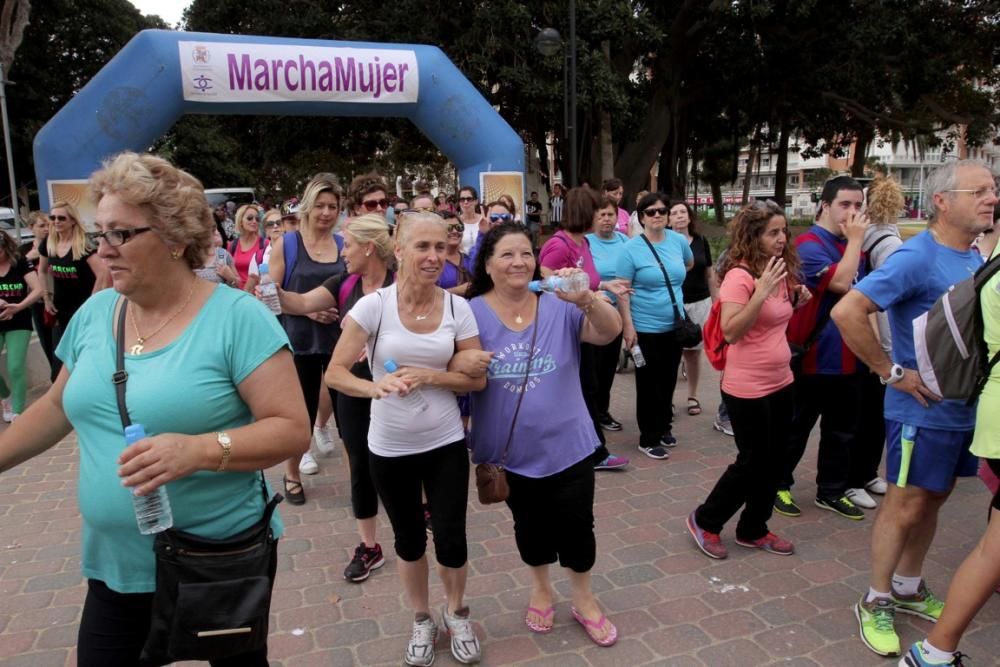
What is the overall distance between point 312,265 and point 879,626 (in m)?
3.35

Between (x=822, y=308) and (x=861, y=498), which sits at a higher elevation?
(x=822, y=308)

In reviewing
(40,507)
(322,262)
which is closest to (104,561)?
(322,262)

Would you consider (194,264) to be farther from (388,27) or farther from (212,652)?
(388,27)

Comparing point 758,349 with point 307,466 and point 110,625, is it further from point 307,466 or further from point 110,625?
point 307,466

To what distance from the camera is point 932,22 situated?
17.2 meters

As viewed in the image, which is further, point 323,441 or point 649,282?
point 323,441

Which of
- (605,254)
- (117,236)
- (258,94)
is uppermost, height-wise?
(258,94)

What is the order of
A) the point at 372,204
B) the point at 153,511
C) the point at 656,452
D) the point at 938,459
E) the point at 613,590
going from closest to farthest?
the point at 153,511, the point at 938,459, the point at 613,590, the point at 372,204, the point at 656,452

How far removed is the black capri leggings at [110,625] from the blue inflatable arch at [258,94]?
29.4 feet

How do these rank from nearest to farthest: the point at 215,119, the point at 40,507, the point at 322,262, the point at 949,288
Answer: the point at 949,288
the point at 322,262
the point at 40,507
the point at 215,119

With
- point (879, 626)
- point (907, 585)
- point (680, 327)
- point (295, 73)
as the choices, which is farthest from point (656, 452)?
point (295, 73)

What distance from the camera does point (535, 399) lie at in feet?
8.75

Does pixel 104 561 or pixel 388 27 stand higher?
pixel 388 27

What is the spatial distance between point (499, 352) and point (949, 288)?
173 centimetres
